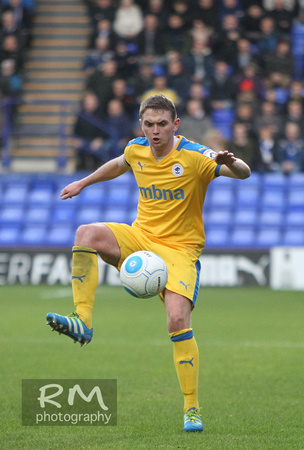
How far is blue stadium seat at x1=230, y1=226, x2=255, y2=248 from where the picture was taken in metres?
15.8

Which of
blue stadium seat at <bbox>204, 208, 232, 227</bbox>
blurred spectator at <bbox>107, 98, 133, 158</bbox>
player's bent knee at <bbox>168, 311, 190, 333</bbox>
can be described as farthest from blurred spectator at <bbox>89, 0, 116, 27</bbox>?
A: player's bent knee at <bbox>168, 311, 190, 333</bbox>

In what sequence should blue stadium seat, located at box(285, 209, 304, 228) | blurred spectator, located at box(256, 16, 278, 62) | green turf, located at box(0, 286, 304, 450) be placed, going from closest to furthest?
green turf, located at box(0, 286, 304, 450), blue stadium seat, located at box(285, 209, 304, 228), blurred spectator, located at box(256, 16, 278, 62)

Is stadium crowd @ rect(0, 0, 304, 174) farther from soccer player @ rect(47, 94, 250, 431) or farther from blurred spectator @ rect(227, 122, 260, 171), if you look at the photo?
soccer player @ rect(47, 94, 250, 431)

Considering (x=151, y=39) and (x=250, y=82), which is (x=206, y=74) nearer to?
(x=250, y=82)

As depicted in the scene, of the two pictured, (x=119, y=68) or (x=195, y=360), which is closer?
(x=195, y=360)

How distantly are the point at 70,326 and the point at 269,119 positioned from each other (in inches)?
457

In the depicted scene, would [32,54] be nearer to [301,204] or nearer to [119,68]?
[119,68]

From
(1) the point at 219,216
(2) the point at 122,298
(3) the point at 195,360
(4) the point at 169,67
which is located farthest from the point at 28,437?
(4) the point at 169,67

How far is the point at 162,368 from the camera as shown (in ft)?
25.8

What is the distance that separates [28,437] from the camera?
5133 mm

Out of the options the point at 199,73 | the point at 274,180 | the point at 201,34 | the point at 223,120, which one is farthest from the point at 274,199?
the point at 201,34

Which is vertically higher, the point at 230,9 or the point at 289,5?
the point at 289,5

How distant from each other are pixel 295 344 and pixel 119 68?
9.54 metres

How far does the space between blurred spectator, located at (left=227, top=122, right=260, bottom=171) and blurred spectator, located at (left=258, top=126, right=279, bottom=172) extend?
17 centimetres
